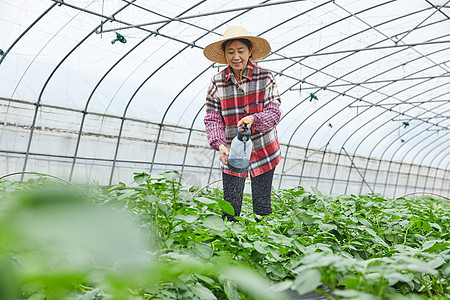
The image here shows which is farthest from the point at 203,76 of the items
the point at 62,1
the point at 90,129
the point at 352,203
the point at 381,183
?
the point at 381,183

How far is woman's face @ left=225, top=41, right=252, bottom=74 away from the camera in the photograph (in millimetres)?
2369

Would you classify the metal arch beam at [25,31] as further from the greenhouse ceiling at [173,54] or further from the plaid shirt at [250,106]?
the plaid shirt at [250,106]

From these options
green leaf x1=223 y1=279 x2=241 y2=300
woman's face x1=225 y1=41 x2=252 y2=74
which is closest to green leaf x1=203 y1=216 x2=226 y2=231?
green leaf x1=223 y1=279 x2=241 y2=300

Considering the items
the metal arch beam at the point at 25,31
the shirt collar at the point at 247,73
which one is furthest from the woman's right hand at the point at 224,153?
the metal arch beam at the point at 25,31

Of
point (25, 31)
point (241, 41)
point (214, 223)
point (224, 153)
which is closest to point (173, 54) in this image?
point (25, 31)

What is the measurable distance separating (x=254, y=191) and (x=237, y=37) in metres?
1.01

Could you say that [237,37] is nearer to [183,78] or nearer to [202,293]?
[202,293]

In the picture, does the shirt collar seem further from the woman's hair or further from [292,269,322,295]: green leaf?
[292,269,322,295]: green leaf

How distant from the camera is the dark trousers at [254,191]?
2402 mm

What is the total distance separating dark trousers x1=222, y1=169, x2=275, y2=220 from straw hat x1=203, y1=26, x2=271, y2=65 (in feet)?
2.74

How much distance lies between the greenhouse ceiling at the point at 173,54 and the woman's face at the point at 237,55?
477 centimetres

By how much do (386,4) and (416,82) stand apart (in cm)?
539

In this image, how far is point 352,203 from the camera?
2885mm

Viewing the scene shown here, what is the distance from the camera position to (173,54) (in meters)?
8.87
